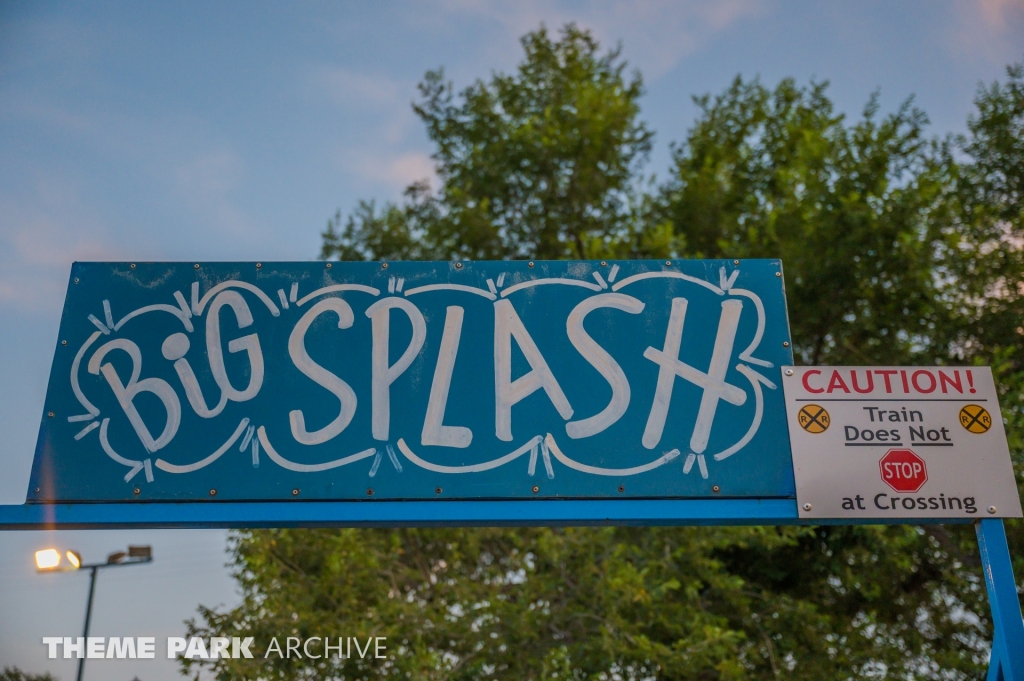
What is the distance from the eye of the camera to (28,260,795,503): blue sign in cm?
260

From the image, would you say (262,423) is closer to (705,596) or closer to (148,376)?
(148,376)

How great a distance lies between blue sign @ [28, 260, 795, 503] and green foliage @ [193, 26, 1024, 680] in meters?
5.27

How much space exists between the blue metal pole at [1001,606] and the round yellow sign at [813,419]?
0.51m

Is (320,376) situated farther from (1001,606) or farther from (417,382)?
(1001,606)

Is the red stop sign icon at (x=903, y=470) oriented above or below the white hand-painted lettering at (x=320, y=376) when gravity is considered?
below

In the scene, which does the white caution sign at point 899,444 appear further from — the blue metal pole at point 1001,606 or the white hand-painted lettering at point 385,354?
the white hand-painted lettering at point 385,354

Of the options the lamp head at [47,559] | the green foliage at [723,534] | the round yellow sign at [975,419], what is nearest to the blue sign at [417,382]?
the round yellow sign at [975,419]

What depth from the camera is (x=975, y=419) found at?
2.61 meters

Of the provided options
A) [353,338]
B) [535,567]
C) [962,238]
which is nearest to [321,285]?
[353,338]

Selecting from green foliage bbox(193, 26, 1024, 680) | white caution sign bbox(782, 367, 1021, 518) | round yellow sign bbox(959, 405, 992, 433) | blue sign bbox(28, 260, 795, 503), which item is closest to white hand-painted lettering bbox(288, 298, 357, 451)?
blue sign bbox(28, 260, 795, 503)

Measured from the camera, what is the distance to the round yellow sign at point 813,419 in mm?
2613

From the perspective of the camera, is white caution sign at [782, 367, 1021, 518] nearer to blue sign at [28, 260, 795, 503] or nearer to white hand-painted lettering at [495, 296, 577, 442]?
blue sign at [28, 260, 795, 503]

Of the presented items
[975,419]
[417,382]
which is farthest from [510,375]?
[975,419]

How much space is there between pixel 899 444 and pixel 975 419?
0.83 ft
